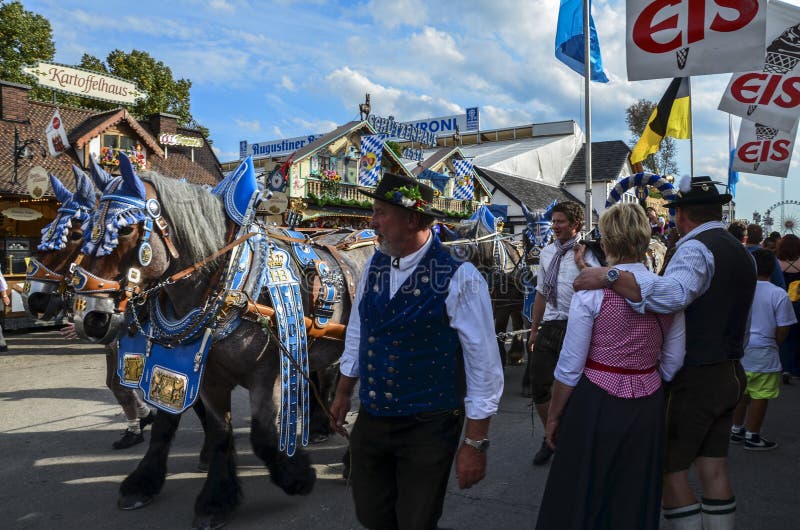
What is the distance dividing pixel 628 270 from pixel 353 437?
1.50 metres

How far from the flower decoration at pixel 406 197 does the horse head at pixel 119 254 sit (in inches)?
63.4

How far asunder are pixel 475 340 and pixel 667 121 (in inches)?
140

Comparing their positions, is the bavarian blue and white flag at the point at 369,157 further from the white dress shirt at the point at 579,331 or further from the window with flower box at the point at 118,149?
the white dress shirt at the point at 579,331

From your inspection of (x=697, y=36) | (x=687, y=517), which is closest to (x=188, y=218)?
(x=687, y=517)

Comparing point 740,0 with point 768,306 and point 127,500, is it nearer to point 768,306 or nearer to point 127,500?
point 768,306

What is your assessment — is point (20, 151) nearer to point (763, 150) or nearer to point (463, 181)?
point (763, 150)

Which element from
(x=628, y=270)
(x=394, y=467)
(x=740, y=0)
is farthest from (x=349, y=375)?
(x=740, y=0)

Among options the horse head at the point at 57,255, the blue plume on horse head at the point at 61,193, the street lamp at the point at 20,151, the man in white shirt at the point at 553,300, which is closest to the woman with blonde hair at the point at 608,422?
the man in white shirt at the point at 553,300

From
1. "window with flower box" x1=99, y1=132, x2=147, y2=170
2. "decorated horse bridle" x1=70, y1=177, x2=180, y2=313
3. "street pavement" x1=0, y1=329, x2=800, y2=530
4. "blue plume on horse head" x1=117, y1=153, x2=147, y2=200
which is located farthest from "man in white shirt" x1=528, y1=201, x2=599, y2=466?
"window with flower box" x1=99, y1=132, x2=147, y2=170

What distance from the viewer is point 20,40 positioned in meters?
24.6

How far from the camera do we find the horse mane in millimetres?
3535

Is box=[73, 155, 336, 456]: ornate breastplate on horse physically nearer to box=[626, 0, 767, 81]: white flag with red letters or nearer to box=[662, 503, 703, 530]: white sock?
box=[662, 503, 703, 530]: white sock

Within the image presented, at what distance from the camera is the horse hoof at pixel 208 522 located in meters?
3.55

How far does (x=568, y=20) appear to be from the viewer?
32.4 feet
